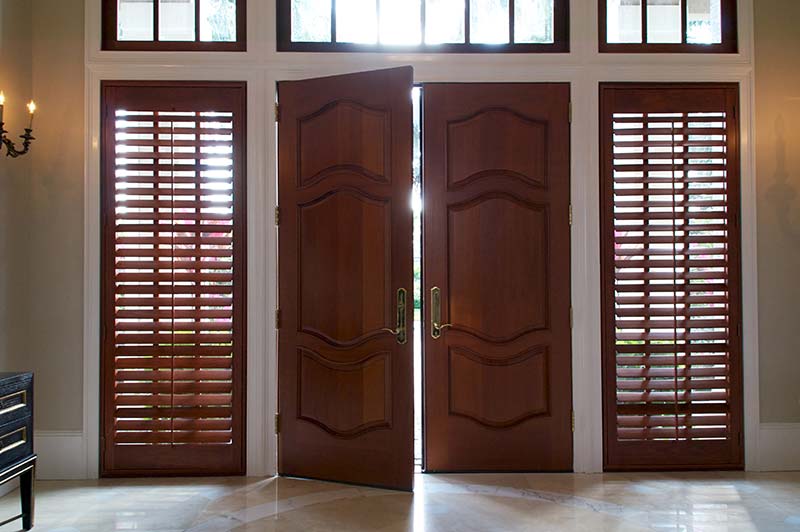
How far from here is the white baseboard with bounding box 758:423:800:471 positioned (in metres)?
3.53

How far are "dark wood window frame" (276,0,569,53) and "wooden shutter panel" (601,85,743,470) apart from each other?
452 millimetres

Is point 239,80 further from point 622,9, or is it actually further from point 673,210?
point 673,210

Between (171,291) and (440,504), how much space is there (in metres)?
1.81

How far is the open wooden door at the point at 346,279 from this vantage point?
10.8ft

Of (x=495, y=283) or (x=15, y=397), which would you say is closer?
(x=15, y=397)

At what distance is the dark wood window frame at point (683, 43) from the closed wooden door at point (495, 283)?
54 centimetres

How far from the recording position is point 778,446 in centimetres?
354

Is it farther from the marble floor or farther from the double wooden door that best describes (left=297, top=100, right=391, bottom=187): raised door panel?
the marble floor

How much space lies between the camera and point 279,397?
3475 mm

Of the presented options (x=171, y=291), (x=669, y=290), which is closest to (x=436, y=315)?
(x=669, y=290)

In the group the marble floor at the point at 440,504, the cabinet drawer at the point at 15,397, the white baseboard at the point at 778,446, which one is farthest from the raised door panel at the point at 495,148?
the cabinet drawer at the point at 15,397

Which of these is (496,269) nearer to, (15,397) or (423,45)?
(423,45)

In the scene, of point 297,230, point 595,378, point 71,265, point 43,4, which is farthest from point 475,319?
point 43,4

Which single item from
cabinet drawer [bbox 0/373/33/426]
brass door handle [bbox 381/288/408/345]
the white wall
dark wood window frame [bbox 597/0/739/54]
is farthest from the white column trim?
brass door handle [bbox 381/288/408/345]
